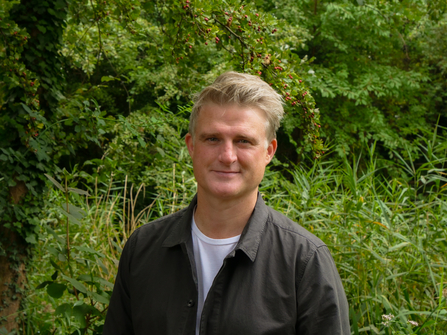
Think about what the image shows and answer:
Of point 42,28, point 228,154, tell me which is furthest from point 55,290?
point 42,28

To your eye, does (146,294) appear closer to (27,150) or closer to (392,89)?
(27,150)

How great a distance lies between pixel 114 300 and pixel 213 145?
69 centimetres

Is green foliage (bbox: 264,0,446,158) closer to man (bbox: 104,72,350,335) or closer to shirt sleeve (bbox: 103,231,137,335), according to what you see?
man (bbox: 104,72,350,335)

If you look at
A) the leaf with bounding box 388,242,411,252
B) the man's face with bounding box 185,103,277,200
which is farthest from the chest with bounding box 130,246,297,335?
the leaf with bounding box 388,242,411,252

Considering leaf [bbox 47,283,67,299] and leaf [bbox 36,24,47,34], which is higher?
leaf [bbox 36,24,47,34]

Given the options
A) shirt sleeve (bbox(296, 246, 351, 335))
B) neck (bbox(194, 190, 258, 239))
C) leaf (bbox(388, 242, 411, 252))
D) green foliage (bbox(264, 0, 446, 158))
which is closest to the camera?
shirt sleeve (bbox(296, 246, 351, 335))

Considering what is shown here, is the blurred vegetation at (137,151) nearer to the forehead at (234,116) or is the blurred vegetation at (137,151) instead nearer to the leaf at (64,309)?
the leaf at (64,309)

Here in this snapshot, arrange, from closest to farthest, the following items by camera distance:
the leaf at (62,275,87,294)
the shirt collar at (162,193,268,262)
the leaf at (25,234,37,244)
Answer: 1. the shirt collar at (162,193,268,262)
2. the leaf at (62,275,87,294)
3. the leaf at (25,234,37,244)

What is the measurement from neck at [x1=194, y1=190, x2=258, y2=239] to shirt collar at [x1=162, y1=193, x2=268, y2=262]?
0.04 meters

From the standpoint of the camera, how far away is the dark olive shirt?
4.27ft

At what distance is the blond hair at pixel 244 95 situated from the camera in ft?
4.79

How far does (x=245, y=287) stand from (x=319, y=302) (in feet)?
0.75

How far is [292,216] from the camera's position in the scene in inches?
129

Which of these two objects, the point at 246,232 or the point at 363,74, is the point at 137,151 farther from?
the point at 363,74
